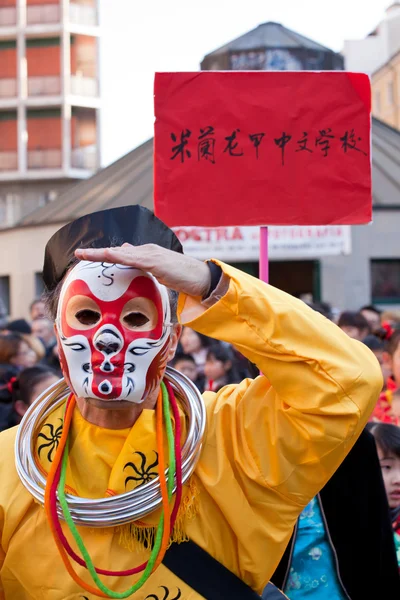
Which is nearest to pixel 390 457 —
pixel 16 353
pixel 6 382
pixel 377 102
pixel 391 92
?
pixel 6 382

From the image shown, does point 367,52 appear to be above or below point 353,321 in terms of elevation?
above

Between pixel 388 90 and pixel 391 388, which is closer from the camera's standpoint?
pixel 391 388

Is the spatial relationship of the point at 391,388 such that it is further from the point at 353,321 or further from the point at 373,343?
the point at 353,321

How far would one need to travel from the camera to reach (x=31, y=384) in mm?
4469

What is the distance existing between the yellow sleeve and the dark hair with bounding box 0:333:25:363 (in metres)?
3.75

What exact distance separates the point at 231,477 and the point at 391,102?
119ft

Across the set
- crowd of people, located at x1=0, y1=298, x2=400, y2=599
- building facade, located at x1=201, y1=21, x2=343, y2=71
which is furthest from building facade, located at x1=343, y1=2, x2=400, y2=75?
crowd of people, located at x1=0, y1=298, x2=400, y2=599

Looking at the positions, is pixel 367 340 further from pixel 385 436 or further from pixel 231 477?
pixel 231 477

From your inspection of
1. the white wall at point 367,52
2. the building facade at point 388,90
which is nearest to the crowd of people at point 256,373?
the building facade at point 388,90

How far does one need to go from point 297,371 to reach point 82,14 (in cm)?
3464

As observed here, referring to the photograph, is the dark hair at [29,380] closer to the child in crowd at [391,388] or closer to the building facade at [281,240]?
the child in crowd at [391,388]

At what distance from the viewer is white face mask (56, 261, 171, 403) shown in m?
2.21

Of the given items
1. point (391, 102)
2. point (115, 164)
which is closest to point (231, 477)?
point (115, 164)

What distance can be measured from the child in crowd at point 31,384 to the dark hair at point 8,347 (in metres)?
1.04
